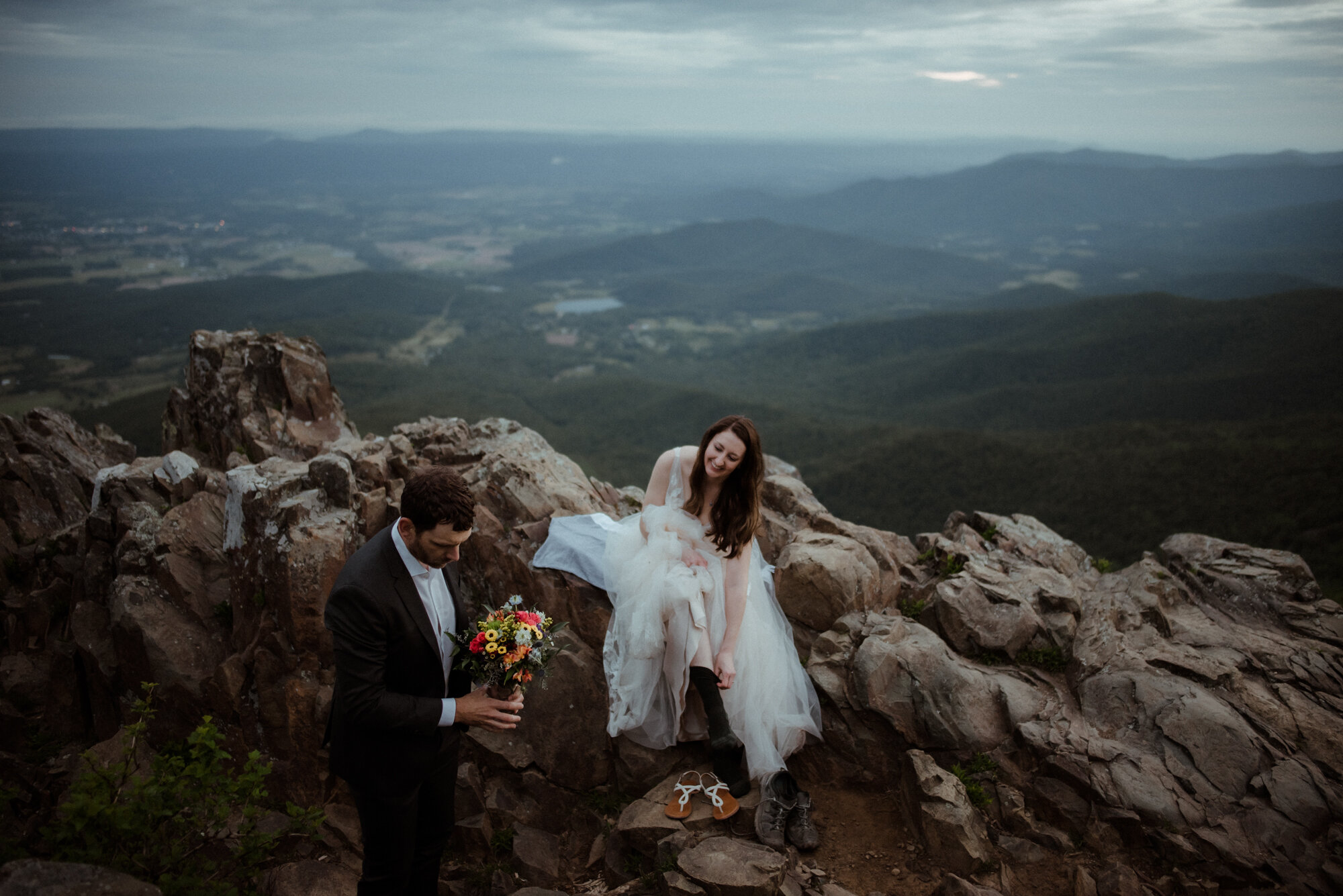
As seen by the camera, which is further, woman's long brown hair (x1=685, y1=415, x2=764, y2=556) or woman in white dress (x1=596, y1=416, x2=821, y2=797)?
woman's long brown hair (x1=685, y1=415, x2=764, y2=556)

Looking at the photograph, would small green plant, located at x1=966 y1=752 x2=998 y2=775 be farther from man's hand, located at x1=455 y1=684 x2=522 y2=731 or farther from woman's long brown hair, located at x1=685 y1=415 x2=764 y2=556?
man's hand, located at x1=455 y1=684 x2=522 y2=731

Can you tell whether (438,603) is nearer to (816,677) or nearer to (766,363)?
(816,677)

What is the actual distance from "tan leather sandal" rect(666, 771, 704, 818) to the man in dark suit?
217cm

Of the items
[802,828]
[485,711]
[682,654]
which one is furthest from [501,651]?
[802,828]

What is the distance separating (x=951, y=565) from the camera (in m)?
10.2

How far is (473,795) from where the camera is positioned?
7.27 metres

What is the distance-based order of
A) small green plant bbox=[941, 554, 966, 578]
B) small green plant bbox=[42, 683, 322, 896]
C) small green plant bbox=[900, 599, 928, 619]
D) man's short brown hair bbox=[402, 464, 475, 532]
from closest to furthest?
man's short brown hair bbox=[402, 464, 475, 532] < small green plant bbox=[42, 683, 322, 896] < small green plant bbox=[900, 599, 928, 619] < small green plant bbox=[941, 554, 966, 578]

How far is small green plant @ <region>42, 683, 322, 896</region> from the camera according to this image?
4371 mm

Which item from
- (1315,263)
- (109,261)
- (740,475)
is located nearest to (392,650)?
(740,475)

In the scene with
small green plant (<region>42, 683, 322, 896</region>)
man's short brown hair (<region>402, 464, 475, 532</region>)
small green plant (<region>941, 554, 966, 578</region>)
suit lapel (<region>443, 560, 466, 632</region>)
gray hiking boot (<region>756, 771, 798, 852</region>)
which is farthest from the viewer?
small green plant (<region>941, 554, 966, 578</region>)

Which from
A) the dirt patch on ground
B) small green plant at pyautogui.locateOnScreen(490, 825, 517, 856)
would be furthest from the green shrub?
small green plant at pyautogui.locateOnScreen(490, 825, 517, 856)

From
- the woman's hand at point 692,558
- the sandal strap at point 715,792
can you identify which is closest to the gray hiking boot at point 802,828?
the sandal strap at point 715,792

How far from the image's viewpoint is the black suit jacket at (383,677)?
4277 millimetres

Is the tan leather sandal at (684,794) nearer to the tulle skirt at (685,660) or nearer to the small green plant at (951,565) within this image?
the tulle skirt at (685,660)
